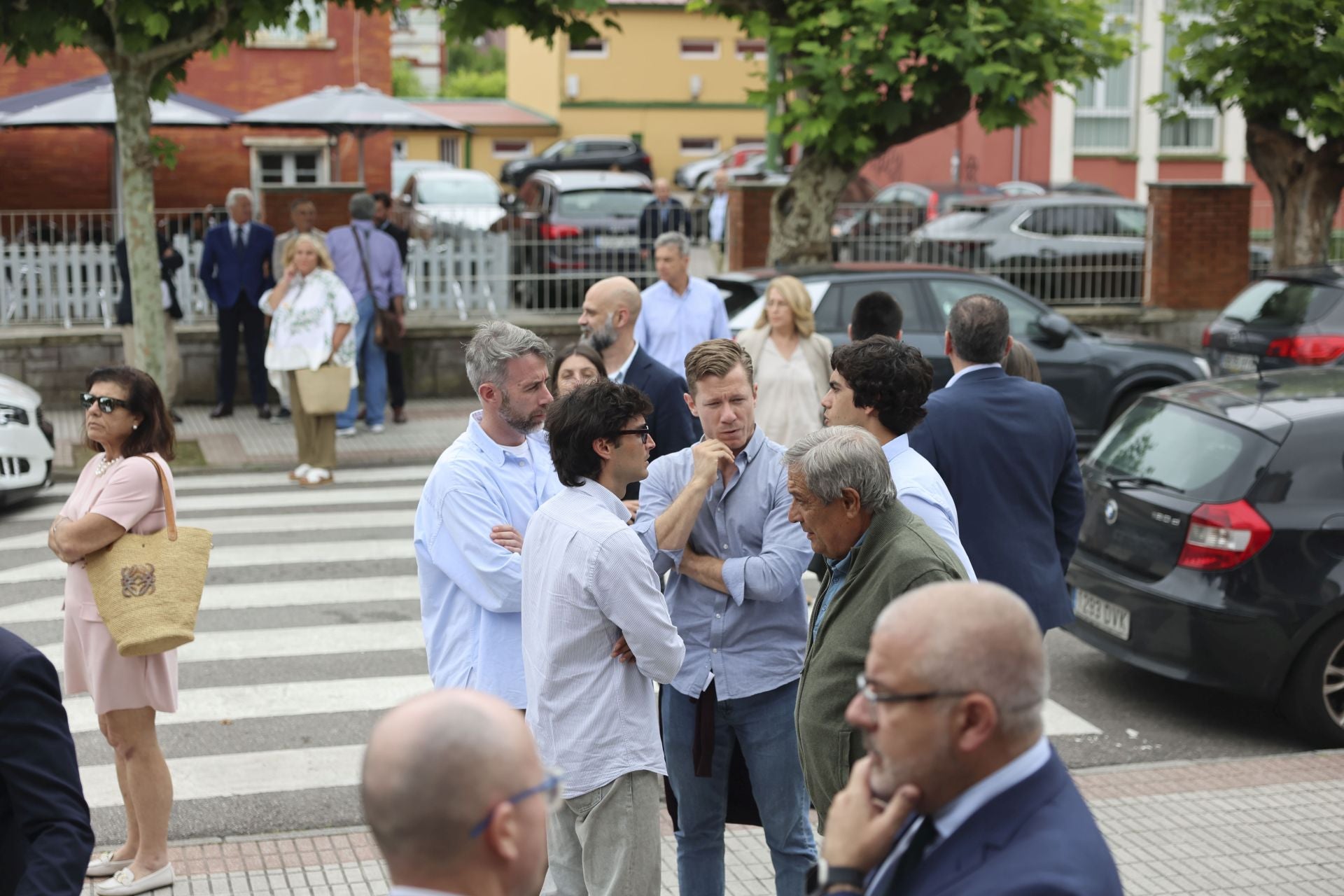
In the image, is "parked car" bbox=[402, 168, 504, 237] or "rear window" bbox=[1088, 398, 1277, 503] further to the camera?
"parked car" bbox=[402, 168, 504, 237]

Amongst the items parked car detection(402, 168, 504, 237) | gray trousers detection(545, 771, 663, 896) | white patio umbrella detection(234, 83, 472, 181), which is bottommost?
gray trousers detection(545, 771, 663, 896)

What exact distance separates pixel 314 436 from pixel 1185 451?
7836 mm

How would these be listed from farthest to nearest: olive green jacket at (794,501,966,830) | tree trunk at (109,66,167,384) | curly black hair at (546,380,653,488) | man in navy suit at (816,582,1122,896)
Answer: tree trunk at (109,66,167,384)
curly black hair at (546,380,653,488)
olive green jacket at (794,501,966,830)
man in navy suit at (816,582,1122,896)

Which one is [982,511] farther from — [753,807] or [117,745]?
[117,745]

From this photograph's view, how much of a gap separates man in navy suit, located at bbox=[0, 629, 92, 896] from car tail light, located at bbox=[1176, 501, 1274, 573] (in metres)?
5.22

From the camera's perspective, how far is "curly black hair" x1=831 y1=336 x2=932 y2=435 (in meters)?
4.74

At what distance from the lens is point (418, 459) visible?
13.9m

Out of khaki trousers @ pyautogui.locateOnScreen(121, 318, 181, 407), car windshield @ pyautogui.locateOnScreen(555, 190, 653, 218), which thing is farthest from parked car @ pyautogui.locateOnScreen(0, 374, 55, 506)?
car windshield @ pyautogui.locateOnScreen(555, 190, 653, 218)

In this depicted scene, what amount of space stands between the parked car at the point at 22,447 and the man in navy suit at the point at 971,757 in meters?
10.4

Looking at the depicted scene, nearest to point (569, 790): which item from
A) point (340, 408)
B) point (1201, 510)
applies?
point (1201, 510)

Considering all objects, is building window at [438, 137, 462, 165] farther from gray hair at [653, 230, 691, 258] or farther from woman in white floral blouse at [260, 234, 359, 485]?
gray hair at [653, 230, 691, 258]

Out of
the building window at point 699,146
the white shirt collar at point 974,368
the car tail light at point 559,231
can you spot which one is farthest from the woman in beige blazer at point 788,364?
the building window at point 699,146

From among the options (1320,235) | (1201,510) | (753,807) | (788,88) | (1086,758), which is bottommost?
(1086,758)

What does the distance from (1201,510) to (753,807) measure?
3.18 meters
